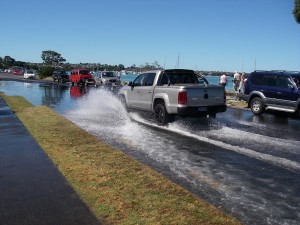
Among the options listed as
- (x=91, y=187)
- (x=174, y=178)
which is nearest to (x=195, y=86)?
(x=174, y=178)

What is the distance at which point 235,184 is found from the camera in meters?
5.95

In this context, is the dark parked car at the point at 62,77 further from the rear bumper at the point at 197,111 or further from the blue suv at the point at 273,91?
the rear bumper at the point at 197,111

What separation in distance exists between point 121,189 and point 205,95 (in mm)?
6675

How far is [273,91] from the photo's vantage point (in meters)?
15.6

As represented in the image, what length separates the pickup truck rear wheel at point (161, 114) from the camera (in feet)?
39.5

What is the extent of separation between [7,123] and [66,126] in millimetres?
1972

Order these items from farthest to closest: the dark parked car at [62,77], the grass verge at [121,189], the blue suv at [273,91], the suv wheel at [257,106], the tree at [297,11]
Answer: the dark parked car at [62,77], the tree at [297,11], the suv wheel at [257,106], the blue suv at [273,91], the grass verge at [121,189]

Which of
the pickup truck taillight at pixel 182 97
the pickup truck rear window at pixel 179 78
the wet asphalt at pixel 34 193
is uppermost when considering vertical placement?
the pickup truck rear window at pixel 179 78

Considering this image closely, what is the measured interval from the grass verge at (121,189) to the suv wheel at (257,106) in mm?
9535

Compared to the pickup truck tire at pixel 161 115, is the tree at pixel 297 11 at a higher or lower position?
higher

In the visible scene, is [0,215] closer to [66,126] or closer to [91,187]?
[91,187]

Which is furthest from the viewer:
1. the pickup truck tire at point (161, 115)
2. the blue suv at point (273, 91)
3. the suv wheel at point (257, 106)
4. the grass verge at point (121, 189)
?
the suv wheel at point (257, 106)

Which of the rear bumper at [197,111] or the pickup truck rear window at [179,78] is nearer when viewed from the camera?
the rear bumper at [197,111]

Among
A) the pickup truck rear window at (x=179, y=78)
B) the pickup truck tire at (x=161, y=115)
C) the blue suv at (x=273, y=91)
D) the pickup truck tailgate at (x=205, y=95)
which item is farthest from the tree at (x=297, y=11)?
the pickup truck tire at (x=161, y=115)
